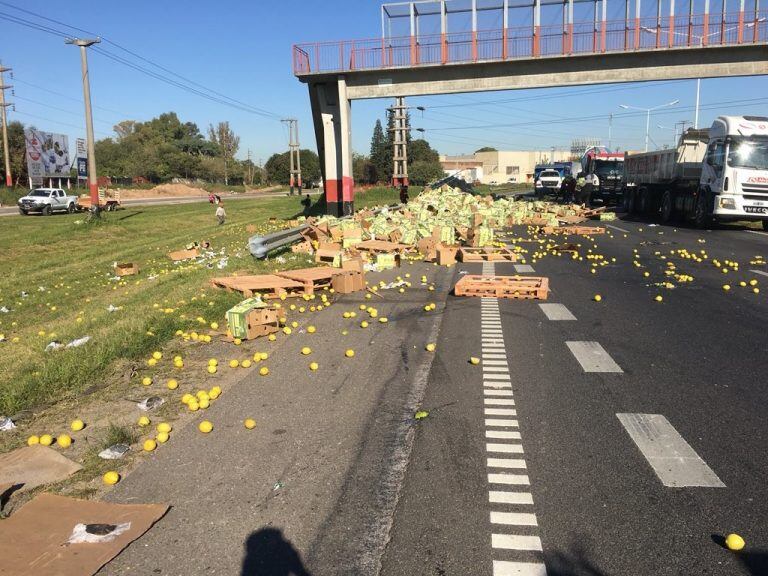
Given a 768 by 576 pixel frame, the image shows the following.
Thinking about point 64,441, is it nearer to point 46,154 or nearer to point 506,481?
point 506,481

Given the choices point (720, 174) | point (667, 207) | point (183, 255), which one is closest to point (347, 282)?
point (183, 255)

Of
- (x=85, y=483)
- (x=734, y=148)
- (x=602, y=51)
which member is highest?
(x=602, y=51)

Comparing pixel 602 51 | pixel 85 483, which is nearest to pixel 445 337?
pixel 85 483

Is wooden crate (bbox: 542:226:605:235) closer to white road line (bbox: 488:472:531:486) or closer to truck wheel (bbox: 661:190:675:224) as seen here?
truck wheel (bbox: 661:190:675:224)

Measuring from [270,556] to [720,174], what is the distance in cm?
2242

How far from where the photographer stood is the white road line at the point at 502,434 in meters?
4.79

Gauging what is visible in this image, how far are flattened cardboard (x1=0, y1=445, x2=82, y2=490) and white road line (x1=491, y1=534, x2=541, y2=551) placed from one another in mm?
3032

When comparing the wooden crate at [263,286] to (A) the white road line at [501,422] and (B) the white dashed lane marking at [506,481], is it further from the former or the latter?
(A) the white road line at [501,422]

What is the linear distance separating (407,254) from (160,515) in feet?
43.6

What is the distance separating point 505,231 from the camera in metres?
24.3

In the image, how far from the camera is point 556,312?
9453 millimetres

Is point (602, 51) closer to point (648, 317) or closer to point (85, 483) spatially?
point (648, 317)

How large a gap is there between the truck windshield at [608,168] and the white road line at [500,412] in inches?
1584

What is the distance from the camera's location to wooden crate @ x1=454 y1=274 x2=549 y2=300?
34.4 ft
